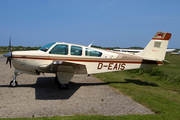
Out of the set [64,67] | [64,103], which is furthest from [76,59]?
[64,103]

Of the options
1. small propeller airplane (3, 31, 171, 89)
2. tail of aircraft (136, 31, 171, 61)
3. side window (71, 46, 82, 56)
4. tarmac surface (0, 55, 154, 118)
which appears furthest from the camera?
tail of aircraft (136, 31, 171, 61)

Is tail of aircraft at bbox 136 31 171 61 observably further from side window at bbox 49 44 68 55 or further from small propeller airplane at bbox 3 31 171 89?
side window at bbox 49 44 68 55

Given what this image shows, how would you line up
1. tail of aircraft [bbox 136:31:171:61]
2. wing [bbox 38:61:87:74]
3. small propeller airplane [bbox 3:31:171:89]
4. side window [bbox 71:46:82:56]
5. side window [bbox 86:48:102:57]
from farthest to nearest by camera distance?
tail of aircraft [bbox 136:31:171:61] → side window [bbox 86:48:102:57] → side window [bbox 71:46:82:56] → small propeller airplane [bbox 3:31:171:89] → wing [bbox 38:61:87:74]

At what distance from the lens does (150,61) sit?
948 cm

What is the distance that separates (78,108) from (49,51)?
3.72 metres

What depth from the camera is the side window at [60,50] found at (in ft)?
27.0

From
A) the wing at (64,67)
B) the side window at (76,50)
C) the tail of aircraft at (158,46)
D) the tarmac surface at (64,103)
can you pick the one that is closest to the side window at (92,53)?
the side window at (76,50)

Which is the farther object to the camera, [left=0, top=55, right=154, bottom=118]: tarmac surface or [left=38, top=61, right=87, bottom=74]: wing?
[left=38, top=61, right=87, bottom=74]: wing

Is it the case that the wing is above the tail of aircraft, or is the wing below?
below

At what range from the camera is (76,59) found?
846cm

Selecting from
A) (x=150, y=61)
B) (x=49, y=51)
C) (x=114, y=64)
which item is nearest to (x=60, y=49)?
(x=49, y=51)

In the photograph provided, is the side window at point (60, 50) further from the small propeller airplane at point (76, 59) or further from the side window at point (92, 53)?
the side window at point (92, 53)

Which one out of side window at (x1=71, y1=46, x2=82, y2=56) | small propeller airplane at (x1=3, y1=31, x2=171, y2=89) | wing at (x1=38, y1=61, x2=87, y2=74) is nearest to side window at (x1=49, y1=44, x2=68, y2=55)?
small propeller airplane at (x1=3, y1=31, x2=171, y2=89)

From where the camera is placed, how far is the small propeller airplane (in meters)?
7.88
